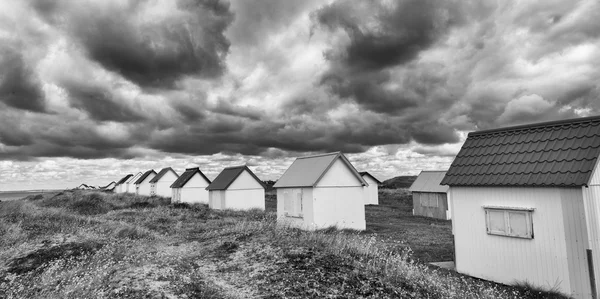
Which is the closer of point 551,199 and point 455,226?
point 551,199

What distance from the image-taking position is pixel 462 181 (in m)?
13.8

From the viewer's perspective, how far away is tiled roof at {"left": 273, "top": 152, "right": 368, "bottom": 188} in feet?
78.4

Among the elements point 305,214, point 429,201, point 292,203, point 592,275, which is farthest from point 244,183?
point 592,275

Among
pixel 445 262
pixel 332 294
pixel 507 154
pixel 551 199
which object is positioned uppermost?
pixel 507 154

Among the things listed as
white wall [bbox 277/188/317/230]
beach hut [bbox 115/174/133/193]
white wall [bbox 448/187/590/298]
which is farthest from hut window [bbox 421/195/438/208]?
beach hut [bbox 115/174/133/193]

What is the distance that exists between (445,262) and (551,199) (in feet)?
20.1

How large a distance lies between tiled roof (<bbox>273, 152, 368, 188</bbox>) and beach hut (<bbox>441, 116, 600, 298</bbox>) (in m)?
10.5

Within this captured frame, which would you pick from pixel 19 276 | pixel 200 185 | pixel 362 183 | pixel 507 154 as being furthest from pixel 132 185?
pixel 507 154

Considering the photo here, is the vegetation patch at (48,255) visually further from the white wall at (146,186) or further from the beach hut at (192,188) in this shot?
the white wall at (146,186)

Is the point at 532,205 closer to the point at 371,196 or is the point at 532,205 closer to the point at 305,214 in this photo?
the point at 305,214

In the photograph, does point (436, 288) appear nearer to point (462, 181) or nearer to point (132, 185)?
point (462, 181)

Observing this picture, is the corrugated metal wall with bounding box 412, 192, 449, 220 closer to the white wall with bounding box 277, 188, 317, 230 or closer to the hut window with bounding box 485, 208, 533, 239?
the white wall with bounding box 277, 188, 317, 230

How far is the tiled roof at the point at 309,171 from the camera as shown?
78.4 feet

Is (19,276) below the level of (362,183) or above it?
below
